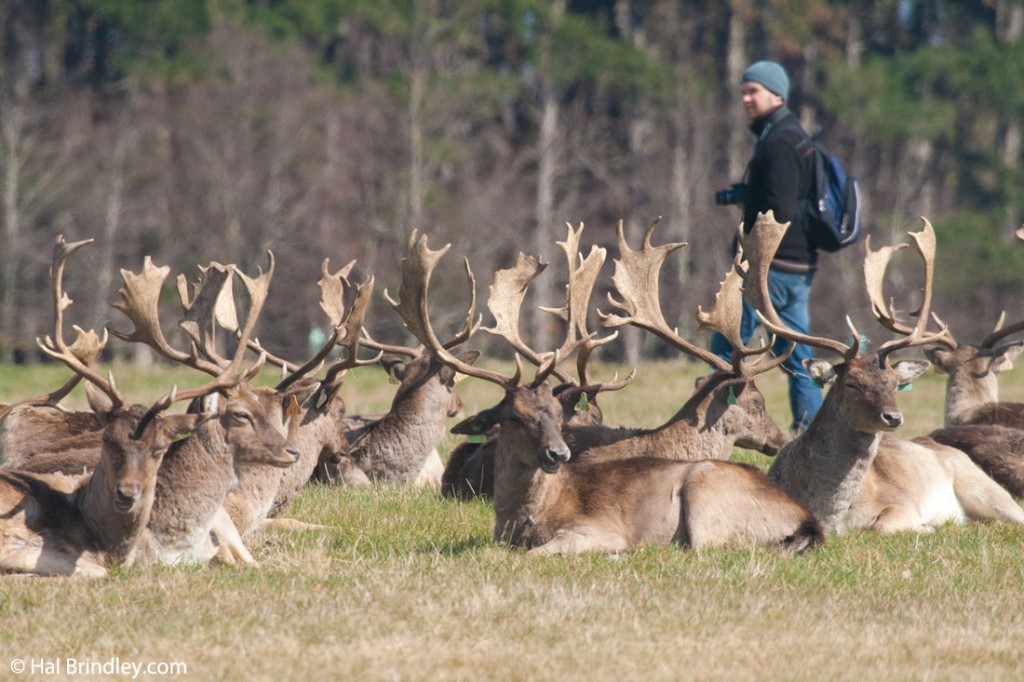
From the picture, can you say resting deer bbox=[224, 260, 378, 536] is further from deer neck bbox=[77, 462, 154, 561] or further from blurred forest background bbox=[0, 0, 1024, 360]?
blurred forest background bbox=[0, 0, 1024, 360]

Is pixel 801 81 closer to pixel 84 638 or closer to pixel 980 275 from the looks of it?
pixel 980 275

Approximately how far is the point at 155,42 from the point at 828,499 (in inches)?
1105

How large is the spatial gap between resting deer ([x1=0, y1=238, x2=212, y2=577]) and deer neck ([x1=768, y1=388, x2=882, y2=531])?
315cm

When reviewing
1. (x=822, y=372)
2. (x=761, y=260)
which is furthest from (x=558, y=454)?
(x=761, y=260)

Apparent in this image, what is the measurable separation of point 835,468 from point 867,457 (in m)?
0.18

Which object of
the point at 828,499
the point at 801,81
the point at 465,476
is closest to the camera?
the point at 828,499

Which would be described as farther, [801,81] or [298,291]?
[801,81]

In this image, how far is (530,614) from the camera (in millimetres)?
5938

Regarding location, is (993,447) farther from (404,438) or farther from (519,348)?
(404,438)

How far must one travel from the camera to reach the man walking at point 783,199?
10172mm

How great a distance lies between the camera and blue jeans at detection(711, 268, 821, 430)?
10.2 metres

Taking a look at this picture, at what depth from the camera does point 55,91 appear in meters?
33.6

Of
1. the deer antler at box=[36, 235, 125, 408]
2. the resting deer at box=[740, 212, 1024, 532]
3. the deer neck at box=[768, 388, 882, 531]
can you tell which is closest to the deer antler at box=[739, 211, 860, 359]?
the resting deer at box=[740, 212, 1024, 532]

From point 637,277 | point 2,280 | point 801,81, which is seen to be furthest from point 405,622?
point 801,81
